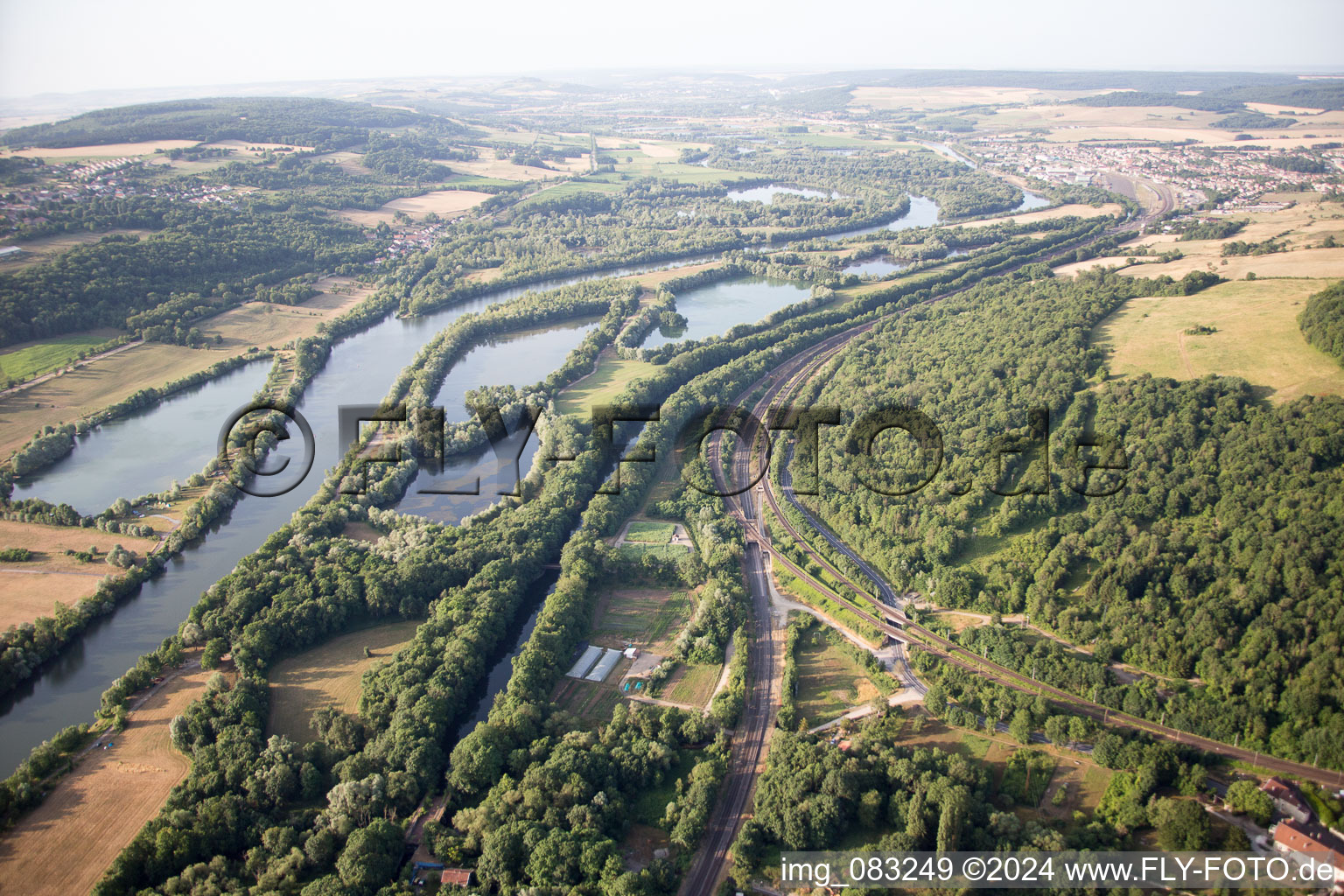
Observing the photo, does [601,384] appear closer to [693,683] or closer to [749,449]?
[749,449]

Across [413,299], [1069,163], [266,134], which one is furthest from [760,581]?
[1069,163]

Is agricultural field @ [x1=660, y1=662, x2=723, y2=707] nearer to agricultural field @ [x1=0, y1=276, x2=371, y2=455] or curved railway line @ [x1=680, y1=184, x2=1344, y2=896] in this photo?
curved railway line @ [x1=680, y1=184, x2=1344, y2=896]

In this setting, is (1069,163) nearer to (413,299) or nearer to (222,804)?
(413,299)

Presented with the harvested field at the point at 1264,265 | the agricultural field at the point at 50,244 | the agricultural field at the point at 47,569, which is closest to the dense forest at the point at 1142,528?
the harvested field at the point at 1264,265

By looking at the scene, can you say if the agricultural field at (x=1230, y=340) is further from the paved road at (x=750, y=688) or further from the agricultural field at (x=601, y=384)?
the agricultural field at (x=601, y=384)

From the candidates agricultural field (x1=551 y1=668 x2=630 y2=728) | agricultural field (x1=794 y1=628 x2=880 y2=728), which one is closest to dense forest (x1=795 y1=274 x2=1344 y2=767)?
agricultural field (x1=794 y1=628 x2=880 y2=728)
